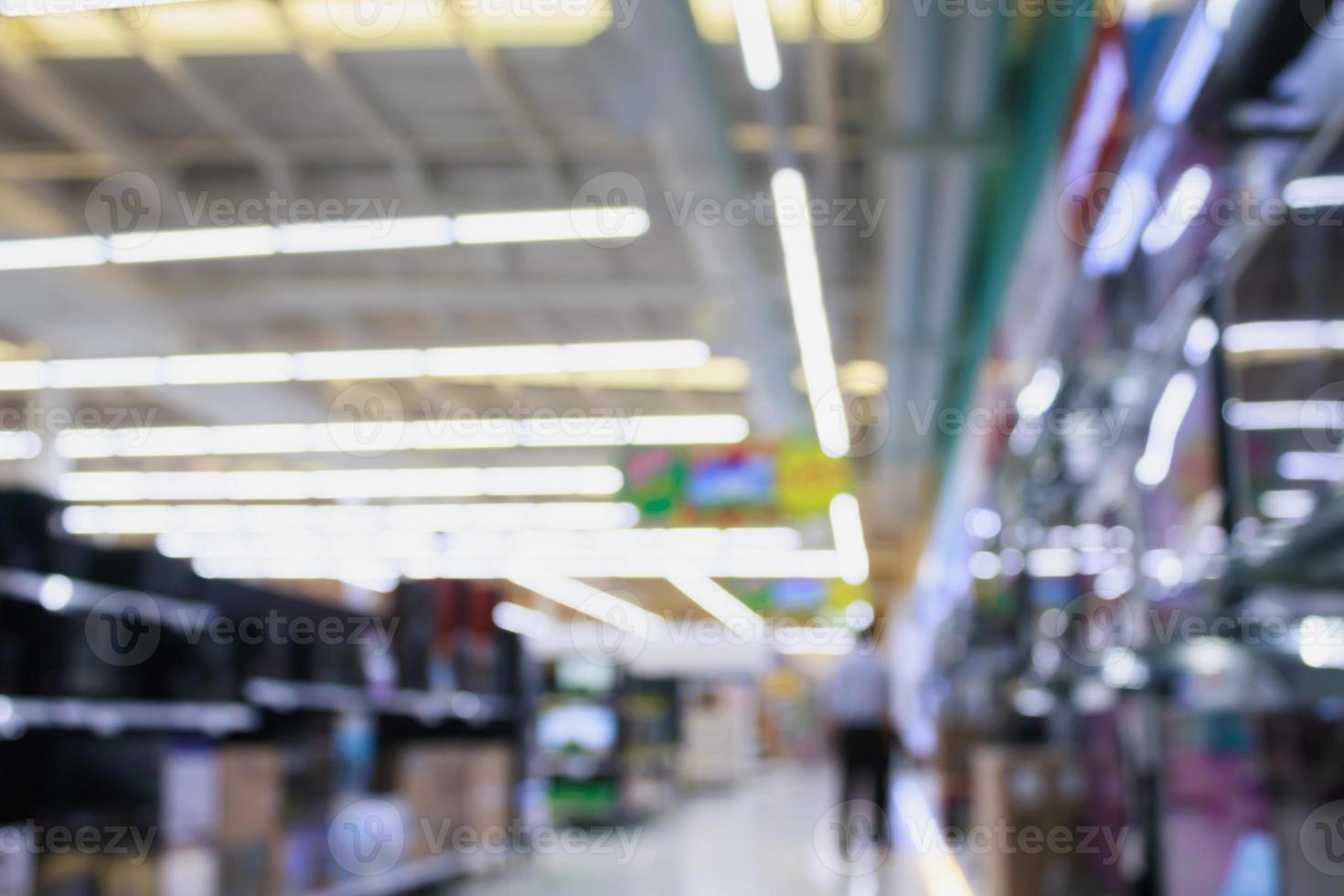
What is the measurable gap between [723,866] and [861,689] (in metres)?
1.71

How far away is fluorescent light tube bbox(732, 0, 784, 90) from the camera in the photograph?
4.90 m

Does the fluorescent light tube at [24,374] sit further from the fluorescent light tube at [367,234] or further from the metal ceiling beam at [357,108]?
the metal ceiling beam at [357,108]

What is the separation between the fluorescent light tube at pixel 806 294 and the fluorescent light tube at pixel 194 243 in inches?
136

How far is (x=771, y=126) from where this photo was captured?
6230mm

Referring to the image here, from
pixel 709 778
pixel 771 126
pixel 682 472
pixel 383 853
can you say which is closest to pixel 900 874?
pixel 383 853

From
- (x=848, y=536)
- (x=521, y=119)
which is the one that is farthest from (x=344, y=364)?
(x=848, y=536)

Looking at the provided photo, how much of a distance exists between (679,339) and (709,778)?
10.6 meters

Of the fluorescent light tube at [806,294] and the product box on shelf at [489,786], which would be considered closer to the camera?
the fluorescent light tube at [806,294]

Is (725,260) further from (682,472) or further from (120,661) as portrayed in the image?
(120,661)

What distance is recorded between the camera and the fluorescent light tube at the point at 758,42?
16.1 ft

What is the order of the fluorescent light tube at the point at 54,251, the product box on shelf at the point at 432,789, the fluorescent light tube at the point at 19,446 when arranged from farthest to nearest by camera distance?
the fluorescent light tube at the point at 19,446
the fluorescent light tube at the point at 54,251
the product box on shelf at the point at 432,789

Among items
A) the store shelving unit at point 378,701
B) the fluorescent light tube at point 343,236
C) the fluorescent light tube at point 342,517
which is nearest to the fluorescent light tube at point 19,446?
the fluorescent light tube at point 343,236

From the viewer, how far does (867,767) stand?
788 cm

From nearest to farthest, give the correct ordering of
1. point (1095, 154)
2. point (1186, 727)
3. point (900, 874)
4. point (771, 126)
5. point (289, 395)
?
1. point (1186, 727)
2. point (1095, 154)
3. point (771, 126)
4. point (900, 874)
5. point (289, 395)
